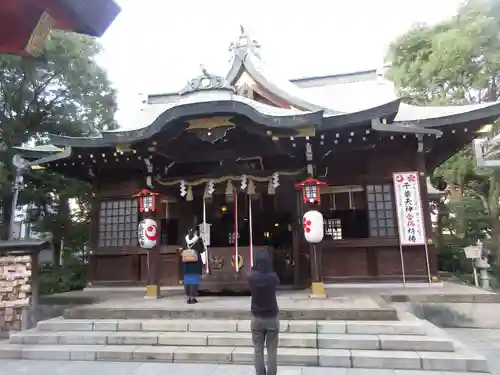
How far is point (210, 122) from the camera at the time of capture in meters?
8.42

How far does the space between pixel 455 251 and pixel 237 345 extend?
1208 cm

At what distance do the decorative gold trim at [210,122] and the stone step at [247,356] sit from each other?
15.0ft

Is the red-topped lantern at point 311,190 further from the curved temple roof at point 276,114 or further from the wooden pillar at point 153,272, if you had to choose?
the wooden pillar at point 153,272

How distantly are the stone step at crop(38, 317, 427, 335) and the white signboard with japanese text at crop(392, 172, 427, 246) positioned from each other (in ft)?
11.0

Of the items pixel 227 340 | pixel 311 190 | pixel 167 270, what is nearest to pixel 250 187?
pixel 311 190

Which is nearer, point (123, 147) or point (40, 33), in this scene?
point (40, 33)

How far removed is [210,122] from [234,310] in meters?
3.99

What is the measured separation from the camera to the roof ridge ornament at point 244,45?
44.3 feet

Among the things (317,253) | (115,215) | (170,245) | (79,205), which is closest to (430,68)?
(317,253)

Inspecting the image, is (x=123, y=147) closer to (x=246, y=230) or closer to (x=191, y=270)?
(x=191, y=270)

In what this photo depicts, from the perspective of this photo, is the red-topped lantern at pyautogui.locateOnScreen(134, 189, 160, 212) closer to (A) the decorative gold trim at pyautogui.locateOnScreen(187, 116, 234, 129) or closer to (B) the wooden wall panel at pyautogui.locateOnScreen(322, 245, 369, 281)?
(A) the decorative gold trim at pyautogui.locateOnScreen(187, 116, 234, 129)

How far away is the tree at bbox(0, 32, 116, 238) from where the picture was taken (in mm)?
12188

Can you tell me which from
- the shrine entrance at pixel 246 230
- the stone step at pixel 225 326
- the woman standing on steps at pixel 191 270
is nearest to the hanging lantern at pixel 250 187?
the shrine entrance at pixel 246 230

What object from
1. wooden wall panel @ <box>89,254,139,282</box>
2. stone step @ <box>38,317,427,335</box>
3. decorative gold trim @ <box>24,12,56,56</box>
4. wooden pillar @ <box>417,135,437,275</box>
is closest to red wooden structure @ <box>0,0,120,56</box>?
decorative gold trim @ <box>24,12,56,56</box>
